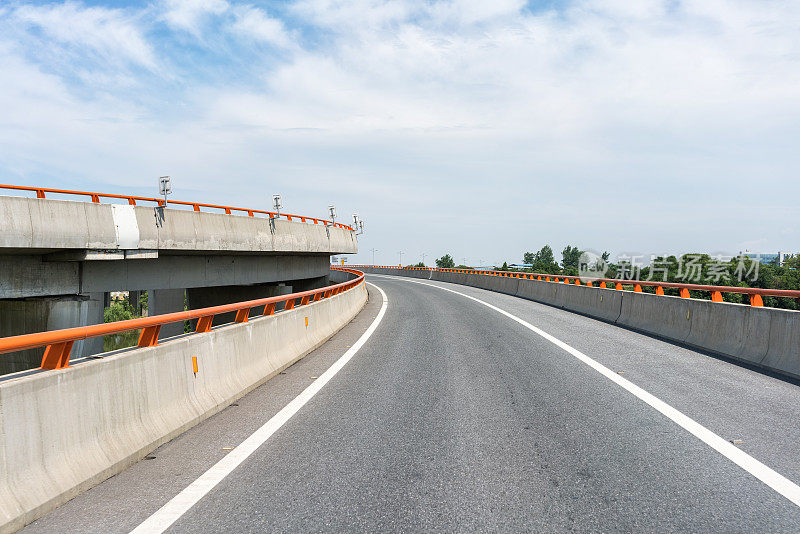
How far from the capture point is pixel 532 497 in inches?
171

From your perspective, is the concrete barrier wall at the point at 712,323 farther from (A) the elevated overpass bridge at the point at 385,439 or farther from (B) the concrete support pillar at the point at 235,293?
(B) the concrete support pillar at the point at 235,293

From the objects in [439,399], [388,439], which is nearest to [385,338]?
[439,399]

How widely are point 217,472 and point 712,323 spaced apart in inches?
414

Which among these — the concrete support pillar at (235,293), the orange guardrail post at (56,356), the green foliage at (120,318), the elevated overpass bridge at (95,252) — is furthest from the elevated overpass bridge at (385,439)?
the green foliage at (120,318)

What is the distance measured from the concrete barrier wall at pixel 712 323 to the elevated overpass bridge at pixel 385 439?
7 centimetres

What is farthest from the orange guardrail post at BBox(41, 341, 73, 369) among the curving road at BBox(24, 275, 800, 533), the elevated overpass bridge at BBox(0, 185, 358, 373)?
the elevated overpass bridge at BBox(0, 185, 358, 373)

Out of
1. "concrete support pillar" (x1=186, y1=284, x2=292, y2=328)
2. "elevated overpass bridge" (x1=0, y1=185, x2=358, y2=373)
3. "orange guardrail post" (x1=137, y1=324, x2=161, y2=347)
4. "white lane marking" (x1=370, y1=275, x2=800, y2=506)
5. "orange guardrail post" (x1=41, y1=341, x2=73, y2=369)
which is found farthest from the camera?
"concrete support pillar" (x1=186, y1=284, x2=292, y2=328)

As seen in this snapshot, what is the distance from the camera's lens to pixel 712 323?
12320 millimetres

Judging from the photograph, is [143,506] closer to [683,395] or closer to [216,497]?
[216,497]

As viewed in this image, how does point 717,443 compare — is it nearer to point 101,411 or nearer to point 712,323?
point 101,411

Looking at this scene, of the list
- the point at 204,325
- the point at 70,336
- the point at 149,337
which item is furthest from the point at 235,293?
the point at 70,336

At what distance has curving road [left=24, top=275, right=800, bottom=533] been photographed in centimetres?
403

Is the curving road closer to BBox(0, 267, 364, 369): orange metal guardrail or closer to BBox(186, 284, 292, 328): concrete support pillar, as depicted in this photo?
Result: BBox(0, 267, 364, 369): orange metal guardrail

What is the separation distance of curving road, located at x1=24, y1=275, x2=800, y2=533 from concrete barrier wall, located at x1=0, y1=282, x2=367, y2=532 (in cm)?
16
